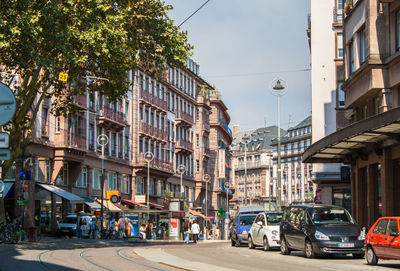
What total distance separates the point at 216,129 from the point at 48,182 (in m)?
62.8

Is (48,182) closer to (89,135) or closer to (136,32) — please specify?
(89,135)

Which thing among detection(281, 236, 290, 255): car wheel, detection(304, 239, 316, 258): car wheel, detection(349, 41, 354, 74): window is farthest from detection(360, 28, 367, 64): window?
detection(304, 239, 316, 258): car wheel

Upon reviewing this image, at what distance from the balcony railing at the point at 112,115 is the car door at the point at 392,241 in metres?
44.5

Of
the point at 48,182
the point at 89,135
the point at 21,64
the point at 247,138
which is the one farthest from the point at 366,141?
the point at 247,138

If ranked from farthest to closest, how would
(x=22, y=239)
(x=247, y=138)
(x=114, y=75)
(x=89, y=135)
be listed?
(x=247, y=138) → (x=89, y=135) → (x=22, y=239) → (x=114, y=75)

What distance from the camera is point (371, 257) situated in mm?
20516

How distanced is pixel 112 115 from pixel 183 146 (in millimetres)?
26040

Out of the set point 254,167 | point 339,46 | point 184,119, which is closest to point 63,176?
point 339,46

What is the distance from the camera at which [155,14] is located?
3322cm

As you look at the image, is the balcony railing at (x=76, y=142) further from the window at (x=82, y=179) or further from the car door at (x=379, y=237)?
the car door at (x=379, y=237)

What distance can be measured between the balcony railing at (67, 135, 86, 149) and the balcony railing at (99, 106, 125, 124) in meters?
5.79

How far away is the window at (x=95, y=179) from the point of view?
60.8 m

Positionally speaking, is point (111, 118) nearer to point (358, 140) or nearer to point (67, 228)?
point (67, 228)

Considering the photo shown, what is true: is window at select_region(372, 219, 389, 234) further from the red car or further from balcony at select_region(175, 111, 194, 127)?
balcony at select_region(175, 111, 194, 127)
